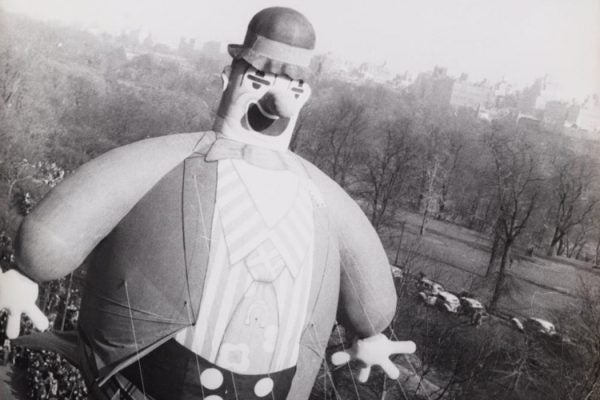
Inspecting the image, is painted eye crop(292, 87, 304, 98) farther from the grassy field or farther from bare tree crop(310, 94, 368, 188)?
the grassy field

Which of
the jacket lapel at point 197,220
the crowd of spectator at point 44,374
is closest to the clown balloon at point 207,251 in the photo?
the jacket lapel at point 197,220

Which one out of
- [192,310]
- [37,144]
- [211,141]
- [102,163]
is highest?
[211,141]

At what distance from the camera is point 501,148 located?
7926 millimetres

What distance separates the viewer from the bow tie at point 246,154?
102 inches

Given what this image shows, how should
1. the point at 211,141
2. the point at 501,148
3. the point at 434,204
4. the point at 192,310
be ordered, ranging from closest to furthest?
the point at 192,310, the point at 211,141, the point at 501,148, the point at 434,204

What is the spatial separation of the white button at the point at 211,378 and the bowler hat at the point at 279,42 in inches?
51.7

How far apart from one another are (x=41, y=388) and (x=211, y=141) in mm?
4091

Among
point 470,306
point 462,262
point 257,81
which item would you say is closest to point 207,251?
point 257,81

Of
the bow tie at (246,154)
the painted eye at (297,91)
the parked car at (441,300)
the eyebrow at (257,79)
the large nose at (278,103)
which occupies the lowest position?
the parked car at (441,300)

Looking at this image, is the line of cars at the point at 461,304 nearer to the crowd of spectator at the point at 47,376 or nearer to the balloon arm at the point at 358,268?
the crowd of spectator at the point at 47,376

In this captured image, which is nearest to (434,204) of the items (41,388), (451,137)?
(451,137)

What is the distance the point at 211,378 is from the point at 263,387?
243mm

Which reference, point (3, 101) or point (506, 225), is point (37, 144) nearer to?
point (3, 101)

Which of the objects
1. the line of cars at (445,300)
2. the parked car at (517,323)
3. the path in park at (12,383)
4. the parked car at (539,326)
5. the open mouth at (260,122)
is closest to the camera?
the open mouth at (260,122)
